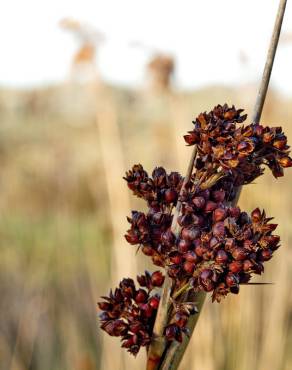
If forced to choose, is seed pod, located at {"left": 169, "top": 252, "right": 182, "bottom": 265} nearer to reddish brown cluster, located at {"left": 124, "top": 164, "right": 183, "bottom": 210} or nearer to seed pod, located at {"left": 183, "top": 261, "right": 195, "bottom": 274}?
seed pod, located at {"left": 183, "top": 261, "right": 195, "bottom": 274}

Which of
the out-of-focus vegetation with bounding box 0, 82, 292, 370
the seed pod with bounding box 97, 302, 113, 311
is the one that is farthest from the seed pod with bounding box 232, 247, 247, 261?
the out-of-focus vegetation with bounding box 0, 82, 292, 370

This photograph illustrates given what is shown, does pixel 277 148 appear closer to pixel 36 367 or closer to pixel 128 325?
pixel 128 325

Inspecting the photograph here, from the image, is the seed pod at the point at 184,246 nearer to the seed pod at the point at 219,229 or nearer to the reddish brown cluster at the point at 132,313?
the seed pod at the point at 219,229

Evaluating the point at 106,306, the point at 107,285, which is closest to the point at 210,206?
the point at 106,306

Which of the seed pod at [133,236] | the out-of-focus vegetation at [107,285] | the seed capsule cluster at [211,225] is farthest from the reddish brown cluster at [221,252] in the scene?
the out-of-focus vegetation at [107,285]

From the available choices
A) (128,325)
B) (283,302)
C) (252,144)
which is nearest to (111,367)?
(283,302)
